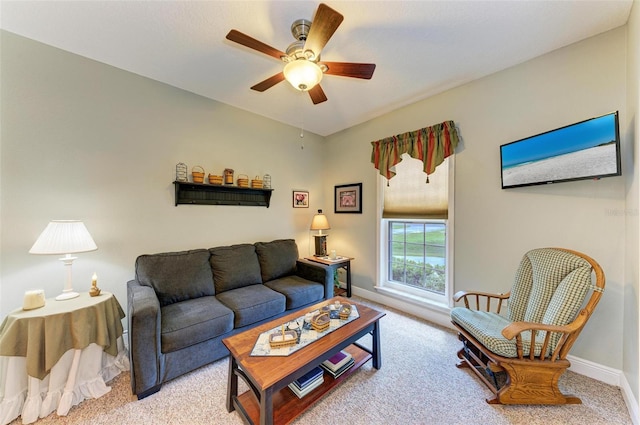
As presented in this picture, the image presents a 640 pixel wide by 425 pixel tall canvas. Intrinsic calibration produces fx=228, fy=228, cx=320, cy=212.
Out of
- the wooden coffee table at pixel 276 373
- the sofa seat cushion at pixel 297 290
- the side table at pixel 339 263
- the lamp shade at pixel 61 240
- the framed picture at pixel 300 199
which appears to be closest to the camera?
the wooden coffee table at pixel 276 373

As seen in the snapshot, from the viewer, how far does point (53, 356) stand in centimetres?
148

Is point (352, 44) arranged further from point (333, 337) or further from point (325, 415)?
point (325, 415)

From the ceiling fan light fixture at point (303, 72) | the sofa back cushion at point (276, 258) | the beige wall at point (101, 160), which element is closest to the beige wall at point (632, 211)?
the ceiling fan light fixture at point (303, 72)

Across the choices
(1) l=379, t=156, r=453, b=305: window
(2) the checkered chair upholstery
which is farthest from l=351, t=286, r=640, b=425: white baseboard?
(2) the checkered chair upholstery

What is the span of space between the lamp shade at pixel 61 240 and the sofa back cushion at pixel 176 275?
516mm

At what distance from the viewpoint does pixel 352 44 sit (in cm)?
193

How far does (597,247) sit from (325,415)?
2440 millimetres

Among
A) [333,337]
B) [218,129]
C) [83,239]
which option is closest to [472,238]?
[333,337]

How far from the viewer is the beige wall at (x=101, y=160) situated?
1.87 meters

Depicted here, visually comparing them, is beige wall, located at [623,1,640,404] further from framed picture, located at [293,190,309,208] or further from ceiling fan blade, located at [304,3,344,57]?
framed picture, located at [293,190,309,208]

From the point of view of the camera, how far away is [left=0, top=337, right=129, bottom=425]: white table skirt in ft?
4.75

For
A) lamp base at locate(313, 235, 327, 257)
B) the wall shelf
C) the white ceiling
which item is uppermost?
the white ceiling

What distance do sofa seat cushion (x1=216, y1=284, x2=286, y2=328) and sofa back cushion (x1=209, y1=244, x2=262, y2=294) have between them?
11 centimetres

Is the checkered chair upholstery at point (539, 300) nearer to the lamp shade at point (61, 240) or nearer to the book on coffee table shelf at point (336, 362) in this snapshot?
the book on coffee table shelf at point (336, 362)
